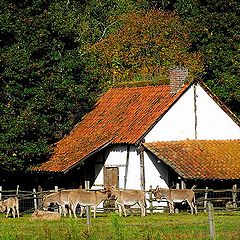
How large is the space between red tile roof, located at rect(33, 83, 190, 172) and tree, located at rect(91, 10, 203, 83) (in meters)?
13.7

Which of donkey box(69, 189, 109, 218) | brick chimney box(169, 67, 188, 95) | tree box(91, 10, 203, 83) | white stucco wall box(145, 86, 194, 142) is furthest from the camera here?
tree box(91, 10, 203, 83)

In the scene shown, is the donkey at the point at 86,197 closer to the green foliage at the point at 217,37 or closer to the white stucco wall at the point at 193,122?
the white stucco wall at the point at 193,122

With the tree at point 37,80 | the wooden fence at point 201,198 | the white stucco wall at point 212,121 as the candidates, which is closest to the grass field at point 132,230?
the wooden fence at point 201,198

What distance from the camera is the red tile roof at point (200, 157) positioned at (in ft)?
114

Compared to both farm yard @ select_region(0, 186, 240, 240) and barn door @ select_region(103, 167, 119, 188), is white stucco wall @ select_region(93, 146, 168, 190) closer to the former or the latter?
barn door @ select_region(103, 167, 119, 188)

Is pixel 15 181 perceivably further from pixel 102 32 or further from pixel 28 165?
pixel 102 32

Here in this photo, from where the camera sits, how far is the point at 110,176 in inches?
1479

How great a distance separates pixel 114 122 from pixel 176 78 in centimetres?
383

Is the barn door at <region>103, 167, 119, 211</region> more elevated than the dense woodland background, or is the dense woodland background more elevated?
the dense woodland background

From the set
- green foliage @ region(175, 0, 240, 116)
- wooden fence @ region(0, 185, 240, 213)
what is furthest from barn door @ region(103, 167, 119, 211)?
green foliage @ region(175, 0, 240, 116)

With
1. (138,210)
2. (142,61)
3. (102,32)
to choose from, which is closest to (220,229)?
(138,210)

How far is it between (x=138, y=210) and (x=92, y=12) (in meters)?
36.6

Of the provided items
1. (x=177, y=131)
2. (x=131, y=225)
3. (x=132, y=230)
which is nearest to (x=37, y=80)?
(x=177, y=131)

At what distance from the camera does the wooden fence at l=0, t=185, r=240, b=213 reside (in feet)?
111
